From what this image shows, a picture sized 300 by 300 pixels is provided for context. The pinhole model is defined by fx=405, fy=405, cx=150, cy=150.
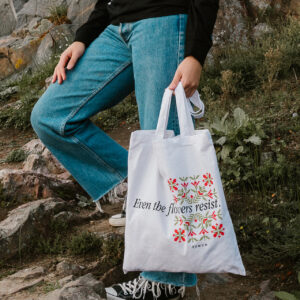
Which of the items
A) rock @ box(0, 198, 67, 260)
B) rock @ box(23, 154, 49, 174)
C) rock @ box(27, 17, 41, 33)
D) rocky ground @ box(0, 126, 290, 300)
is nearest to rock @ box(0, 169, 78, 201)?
rocky ground @ box(0, 126, 290, 300)

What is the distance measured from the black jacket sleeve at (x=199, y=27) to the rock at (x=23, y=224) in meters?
1.76

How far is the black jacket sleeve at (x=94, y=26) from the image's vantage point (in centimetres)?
239

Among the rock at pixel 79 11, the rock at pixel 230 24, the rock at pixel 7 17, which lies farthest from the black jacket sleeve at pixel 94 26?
the rock at pixel 7 17

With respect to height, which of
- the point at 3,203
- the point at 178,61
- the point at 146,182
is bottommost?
the point at 3,203

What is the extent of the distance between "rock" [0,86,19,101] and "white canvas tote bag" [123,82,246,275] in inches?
259

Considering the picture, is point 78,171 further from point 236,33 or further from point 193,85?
point 236,33

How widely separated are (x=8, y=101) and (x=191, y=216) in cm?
671

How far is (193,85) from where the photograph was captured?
6.25 feet

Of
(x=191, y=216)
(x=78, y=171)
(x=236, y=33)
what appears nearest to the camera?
(x=191, y=216)

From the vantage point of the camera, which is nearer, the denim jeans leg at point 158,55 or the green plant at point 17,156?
the denim jeans leg at point 158,55

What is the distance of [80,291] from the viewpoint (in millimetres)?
2139

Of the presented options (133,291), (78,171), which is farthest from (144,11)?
(133,291)

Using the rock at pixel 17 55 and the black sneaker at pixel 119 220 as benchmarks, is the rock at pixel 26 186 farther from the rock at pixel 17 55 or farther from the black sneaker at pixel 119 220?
the rock at pixel 17 55

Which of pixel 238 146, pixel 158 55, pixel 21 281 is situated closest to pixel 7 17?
pixel 238 146
